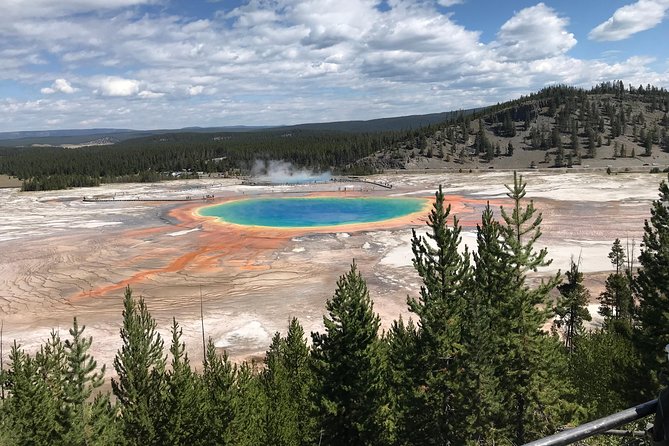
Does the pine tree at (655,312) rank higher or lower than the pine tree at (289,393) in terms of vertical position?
higher

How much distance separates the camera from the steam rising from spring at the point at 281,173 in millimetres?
136875

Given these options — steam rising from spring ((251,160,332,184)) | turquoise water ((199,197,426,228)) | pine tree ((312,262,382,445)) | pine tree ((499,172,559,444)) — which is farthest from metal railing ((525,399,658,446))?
steam rising from spring ((251,160,332,184))

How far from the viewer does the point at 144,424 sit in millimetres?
18953

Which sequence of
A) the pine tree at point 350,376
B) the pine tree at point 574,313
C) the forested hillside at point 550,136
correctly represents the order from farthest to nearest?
the forested hillside at point 550,136, the pine tree at point 574,313, the pine tree at point 350,376

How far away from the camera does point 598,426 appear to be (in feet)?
10.7

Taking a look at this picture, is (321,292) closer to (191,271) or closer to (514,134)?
(191,271)

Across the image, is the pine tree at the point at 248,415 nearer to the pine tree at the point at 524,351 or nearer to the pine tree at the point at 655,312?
the pine tree at the point at 524,351

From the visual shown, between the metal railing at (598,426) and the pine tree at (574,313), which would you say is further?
the pine tree at (574,313)

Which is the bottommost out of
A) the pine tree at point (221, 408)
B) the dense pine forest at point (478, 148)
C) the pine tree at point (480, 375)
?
the pine tree at point (221, 408)

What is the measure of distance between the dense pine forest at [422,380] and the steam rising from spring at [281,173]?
11217 cm

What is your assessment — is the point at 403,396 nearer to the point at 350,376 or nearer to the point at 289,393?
the point at 350,376

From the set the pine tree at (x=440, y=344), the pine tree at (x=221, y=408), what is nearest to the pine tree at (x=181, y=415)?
the pine tree at (x=221, y=408)

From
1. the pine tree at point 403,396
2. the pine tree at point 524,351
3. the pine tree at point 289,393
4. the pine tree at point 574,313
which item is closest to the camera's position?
the pine tree at point 524,351

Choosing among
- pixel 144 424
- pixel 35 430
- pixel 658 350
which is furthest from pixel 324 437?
pixel 658 350
